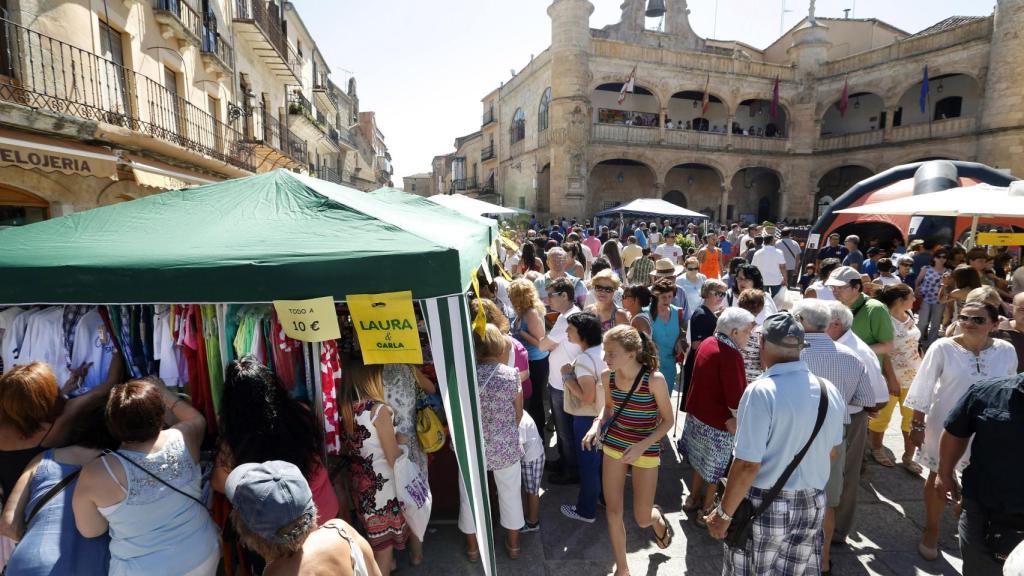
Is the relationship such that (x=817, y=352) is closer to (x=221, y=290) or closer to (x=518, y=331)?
(x=518, y=331)

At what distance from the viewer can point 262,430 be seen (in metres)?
2.47

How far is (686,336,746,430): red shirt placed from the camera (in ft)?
10.4

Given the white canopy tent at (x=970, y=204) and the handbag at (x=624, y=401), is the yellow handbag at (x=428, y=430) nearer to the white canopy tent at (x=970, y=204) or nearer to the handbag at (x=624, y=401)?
the handbag at (x=624, y=401)

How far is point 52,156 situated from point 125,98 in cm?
334

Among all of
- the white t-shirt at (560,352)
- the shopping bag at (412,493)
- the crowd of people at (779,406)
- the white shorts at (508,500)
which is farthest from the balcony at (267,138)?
the white shorts at (508,500)

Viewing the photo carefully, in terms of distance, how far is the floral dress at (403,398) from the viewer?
2973 mm

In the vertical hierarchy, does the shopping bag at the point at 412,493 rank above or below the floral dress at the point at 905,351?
below

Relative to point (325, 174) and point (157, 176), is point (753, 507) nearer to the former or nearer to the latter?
point (157, 176)

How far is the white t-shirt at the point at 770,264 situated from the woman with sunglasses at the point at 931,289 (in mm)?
1944

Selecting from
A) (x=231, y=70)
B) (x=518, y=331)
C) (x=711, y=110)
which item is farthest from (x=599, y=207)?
(x=518, y=331)

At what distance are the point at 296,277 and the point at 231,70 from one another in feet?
42.9

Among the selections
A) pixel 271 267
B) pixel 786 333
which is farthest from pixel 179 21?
pixel 786 333

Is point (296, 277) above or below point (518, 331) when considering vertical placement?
above

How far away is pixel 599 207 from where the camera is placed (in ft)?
90.3
